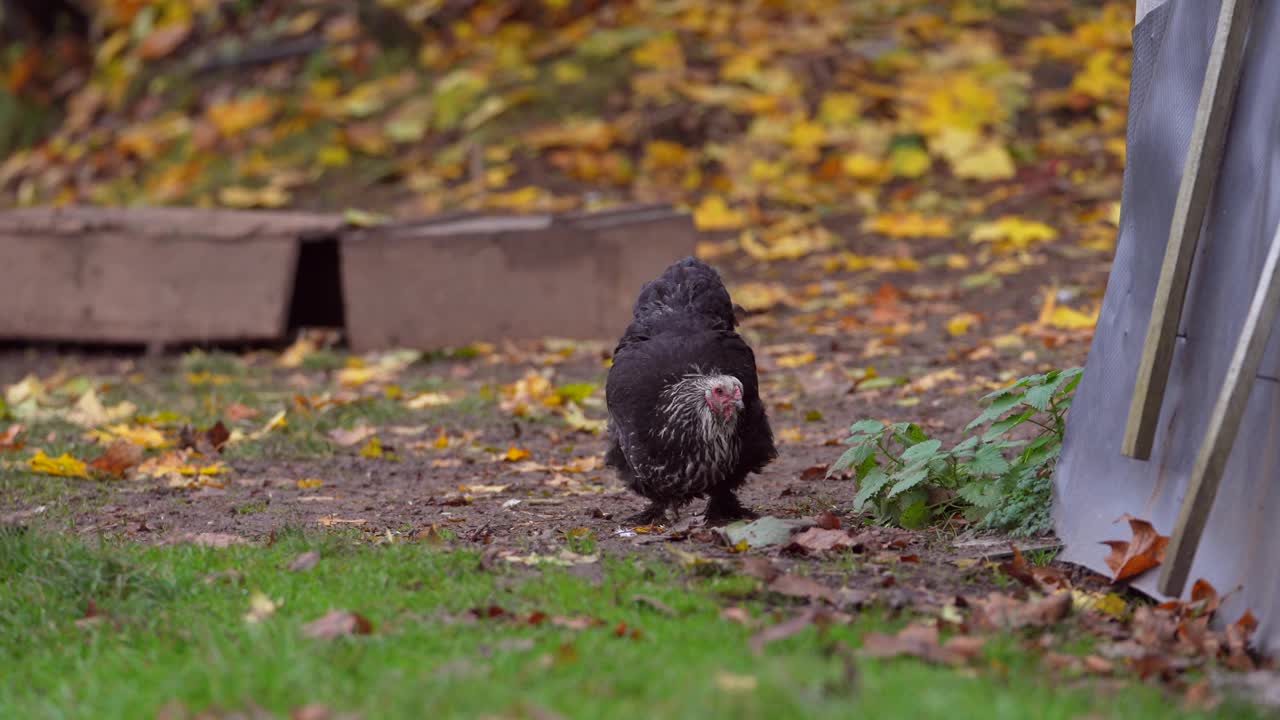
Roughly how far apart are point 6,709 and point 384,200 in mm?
8607

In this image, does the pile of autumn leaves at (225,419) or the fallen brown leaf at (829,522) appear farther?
the pile of autumn leaves at (225,419)

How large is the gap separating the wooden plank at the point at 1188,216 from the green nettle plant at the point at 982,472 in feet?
2.49

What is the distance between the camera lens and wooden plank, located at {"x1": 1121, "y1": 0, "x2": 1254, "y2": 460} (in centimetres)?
369

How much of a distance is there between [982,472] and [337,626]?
214 centimetres

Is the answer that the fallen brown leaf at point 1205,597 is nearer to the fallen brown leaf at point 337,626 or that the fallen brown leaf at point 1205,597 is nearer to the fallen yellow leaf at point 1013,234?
the fallen brown leaf at point 337,626

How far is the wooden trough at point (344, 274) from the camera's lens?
29.1 feet

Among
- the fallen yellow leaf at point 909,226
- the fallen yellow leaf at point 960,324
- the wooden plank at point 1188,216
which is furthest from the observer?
the fallen yellow leaf at point 909,226

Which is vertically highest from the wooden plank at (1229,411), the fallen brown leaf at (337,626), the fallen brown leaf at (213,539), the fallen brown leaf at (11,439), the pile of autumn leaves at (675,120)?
the pile of autumn leaves at (675,120)

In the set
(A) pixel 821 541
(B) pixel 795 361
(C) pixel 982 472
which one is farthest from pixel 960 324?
(A) pixel 821 541

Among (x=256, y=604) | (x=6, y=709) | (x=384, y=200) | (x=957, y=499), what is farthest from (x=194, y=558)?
(x=384, y=200)

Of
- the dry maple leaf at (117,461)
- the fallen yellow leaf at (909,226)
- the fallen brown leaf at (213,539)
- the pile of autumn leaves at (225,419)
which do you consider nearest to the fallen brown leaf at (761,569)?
the fallen brown leaf at (213,539)

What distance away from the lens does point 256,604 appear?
144 inches

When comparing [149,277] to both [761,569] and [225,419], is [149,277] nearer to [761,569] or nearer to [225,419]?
[225,419]

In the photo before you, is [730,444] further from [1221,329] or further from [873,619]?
[1221,329]
